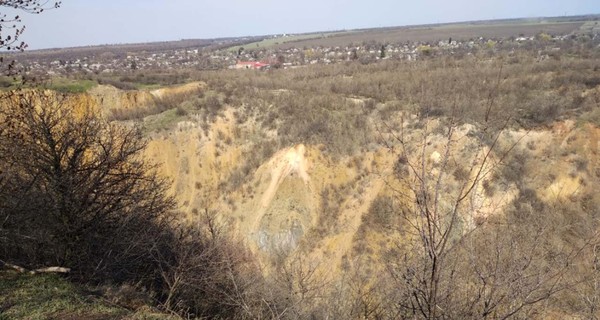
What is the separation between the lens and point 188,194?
884 inches

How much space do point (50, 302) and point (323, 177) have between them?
50.1 feet

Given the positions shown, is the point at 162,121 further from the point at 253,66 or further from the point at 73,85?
the point at 253,66

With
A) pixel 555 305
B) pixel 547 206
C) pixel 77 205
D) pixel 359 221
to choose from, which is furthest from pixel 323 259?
pixel 77 205

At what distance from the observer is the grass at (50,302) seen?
238 inches

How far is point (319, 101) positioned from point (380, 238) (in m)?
10.6

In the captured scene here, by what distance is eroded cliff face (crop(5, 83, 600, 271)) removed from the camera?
18234 mm

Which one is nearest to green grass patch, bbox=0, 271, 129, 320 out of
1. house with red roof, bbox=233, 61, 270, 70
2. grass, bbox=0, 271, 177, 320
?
grass, bbox=0, 271, 177, 320

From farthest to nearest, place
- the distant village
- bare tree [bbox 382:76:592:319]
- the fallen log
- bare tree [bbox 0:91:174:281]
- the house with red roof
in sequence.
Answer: the house with red roof → the distant village → bare tree [bbox 0:91:174:281] → the fallen log → bare tree [bbox 382:76:592:319]

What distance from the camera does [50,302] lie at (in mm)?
6391

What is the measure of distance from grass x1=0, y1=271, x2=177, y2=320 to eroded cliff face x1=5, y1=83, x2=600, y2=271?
38.8 ft

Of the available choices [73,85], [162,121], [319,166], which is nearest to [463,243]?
[319,166]

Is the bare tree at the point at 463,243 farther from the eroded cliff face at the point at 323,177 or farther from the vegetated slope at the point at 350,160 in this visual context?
the eroded cliff face at the point at 323,177

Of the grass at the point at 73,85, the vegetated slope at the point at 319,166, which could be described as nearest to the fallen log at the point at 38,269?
the vegetated slope at the point at 319,166

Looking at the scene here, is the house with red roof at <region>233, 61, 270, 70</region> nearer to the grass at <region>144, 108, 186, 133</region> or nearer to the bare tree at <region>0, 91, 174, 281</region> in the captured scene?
the grass at <region>144, 108, 186, 133</region>
